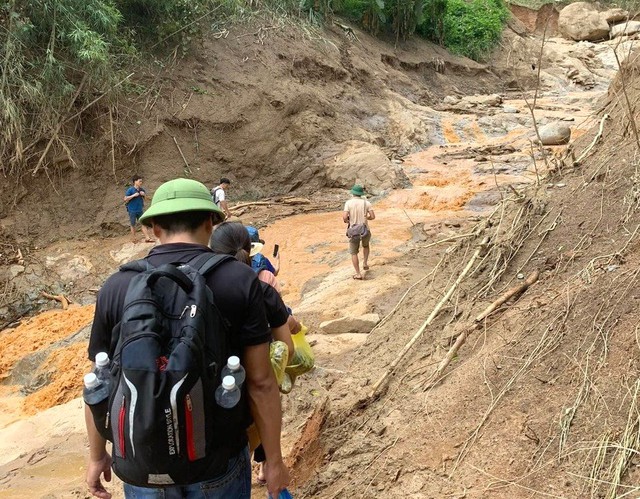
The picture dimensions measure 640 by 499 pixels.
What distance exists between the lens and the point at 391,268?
8.17 meters

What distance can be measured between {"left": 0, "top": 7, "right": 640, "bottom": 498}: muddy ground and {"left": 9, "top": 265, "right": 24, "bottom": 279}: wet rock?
32 mm

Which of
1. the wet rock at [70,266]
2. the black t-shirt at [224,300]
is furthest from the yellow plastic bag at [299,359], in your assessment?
the wet rock at [70,266]

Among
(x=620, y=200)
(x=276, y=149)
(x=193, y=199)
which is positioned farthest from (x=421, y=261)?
(x=276, y=149)

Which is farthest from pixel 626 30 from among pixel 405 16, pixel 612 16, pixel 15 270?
pixel 612 16

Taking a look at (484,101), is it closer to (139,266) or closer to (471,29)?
(471,29)

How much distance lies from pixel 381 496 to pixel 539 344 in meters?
1.07

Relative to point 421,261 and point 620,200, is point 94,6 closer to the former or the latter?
point 421,261

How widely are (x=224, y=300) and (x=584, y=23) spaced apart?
3274cm

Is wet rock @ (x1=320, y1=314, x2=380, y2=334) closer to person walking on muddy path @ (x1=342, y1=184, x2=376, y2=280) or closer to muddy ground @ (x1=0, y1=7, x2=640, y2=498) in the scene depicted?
muddy ground @ (x1=0, y1=7, x2=640, y2=498)

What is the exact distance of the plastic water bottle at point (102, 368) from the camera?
1.73m

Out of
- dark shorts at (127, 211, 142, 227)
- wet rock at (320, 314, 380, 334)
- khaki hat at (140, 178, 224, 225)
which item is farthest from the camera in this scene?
dark shorts at (127, 211, 142, 227)

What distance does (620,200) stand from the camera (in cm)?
387

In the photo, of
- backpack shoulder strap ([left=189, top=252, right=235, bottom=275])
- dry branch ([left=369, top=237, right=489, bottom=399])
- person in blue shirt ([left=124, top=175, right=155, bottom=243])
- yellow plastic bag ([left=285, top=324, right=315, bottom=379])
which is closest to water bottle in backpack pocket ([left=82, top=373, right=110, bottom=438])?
backpack shoulder strap ([left=189, top=252, right=235, bottom=275])

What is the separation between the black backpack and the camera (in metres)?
1.56
